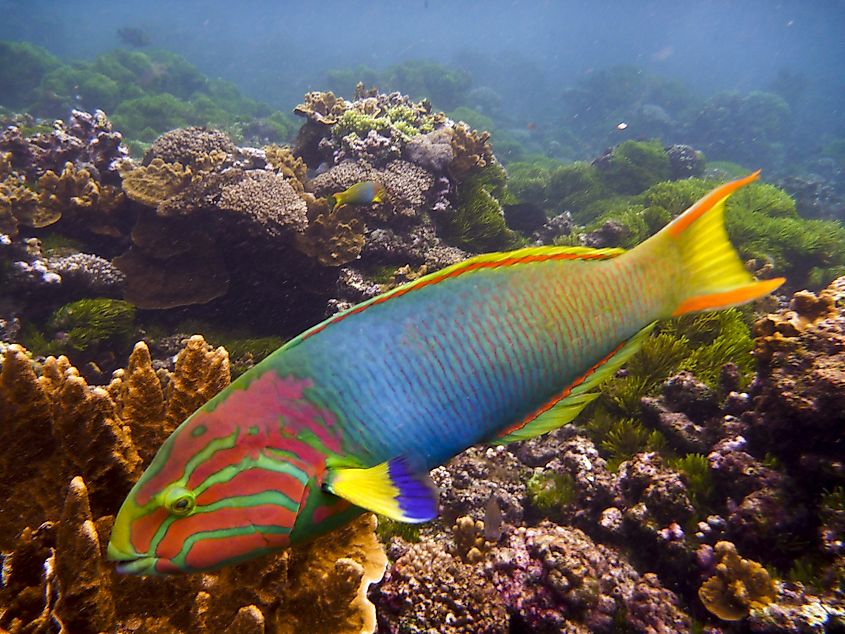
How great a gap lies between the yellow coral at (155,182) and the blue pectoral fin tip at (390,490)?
6.65 meters

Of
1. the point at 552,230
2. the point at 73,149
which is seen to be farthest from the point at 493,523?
the point at 73,149

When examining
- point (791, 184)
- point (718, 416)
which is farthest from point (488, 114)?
point (718, 416)

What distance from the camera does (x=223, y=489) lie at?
1229 mm

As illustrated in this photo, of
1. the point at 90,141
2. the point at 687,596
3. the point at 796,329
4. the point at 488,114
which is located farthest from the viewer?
the point at 488,114

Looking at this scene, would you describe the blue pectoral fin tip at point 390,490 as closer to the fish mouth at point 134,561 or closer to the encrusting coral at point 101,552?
A: the fish mouth at point 134,561

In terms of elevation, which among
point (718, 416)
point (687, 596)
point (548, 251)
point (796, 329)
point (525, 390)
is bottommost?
point (687, 596)

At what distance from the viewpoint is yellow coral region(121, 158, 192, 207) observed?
6684 millimetres

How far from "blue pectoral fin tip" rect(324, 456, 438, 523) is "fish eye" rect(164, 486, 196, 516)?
0.35 metres

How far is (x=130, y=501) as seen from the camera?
122cm

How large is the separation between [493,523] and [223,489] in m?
3.11

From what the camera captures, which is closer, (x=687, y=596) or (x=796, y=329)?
(x=687, y=596)

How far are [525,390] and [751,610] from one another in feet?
8.55

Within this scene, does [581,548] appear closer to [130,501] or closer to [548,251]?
[548,251]

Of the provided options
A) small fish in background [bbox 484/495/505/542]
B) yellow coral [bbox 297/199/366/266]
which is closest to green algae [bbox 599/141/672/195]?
yellow coral [bbox 297/199/366/266]
